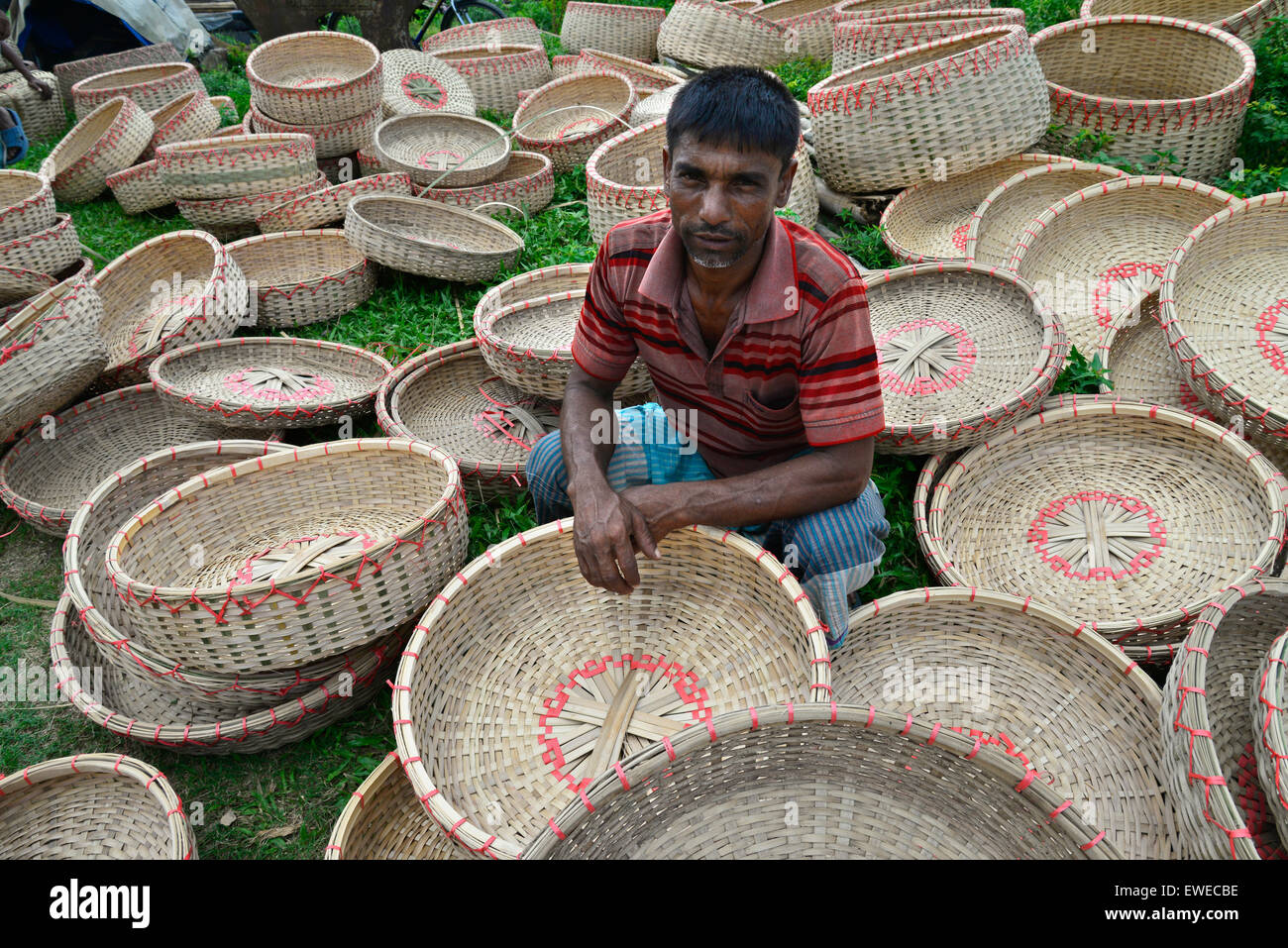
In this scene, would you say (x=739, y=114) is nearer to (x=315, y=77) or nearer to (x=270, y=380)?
(x=270, y=380)

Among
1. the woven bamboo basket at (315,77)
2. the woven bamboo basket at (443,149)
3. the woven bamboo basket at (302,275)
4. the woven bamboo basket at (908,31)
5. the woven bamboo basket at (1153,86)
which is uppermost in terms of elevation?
the woven bamboo basket at (908,31)

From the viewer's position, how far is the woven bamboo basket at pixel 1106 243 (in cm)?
307

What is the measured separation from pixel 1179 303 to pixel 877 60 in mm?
1746

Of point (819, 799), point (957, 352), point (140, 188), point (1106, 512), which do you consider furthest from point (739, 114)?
point (140, 188)

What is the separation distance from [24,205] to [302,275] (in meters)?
1.20

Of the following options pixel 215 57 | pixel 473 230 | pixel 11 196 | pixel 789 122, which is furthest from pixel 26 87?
pixel 789 122

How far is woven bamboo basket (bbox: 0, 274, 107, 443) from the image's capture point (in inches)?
109

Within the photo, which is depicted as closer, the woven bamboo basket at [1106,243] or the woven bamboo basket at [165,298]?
the woven bamboo basket at [1106,243]

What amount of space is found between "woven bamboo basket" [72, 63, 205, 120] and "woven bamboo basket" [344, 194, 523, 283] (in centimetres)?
248

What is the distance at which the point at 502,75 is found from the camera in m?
6.07

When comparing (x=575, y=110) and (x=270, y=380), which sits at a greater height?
(x=575, y=110)

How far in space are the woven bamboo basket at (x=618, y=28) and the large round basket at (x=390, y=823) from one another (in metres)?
5.86

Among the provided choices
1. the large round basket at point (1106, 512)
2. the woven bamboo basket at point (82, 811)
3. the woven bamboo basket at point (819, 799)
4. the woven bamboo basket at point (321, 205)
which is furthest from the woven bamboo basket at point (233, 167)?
the woven bamboo basket at point (819, 799)

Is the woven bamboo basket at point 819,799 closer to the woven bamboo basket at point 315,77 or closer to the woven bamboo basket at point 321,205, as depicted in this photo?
the woven bamboo basket at point 321,205
